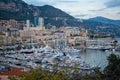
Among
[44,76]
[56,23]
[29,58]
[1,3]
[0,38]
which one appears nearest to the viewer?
[44,76]

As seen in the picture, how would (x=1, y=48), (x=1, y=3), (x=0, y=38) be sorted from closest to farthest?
(x=1, y=48), (x=0, y=38), (x=1, y=3)

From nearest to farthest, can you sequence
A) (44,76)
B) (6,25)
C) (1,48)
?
(44,76) → (1,48) → (6,25)

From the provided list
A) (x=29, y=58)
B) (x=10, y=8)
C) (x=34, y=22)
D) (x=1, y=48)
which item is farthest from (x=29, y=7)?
(x=29, y=58)

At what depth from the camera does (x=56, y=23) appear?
4705 inches

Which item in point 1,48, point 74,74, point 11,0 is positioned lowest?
point 1,48

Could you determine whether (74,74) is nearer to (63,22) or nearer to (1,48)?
(1,48)

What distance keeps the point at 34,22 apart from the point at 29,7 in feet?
19.1

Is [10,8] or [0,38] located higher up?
[10,8]

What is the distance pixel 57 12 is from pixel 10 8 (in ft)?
137

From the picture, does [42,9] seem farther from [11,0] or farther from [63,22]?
[11,0]

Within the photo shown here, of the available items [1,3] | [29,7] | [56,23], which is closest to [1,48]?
[1,3]

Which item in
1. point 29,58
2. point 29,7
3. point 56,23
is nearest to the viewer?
A: point 29,58

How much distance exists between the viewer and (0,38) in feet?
192

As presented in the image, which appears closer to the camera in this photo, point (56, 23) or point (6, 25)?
point (6, 25)
